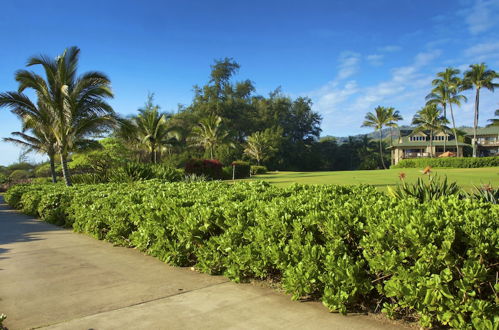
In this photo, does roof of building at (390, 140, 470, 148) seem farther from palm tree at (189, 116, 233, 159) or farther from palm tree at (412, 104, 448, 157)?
palm tree at (189, 116, 233, 159)

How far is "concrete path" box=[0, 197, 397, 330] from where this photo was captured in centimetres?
335

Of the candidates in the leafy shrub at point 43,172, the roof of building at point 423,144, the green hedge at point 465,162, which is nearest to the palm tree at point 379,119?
the roof of building at point 423,144

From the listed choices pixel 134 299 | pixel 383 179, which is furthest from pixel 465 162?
pixel 134 299

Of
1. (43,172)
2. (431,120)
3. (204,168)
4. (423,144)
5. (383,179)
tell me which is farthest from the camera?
(423,144)

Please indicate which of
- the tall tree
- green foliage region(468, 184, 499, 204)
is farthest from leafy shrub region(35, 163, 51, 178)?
green foliage region(468, 184, 499, 204)

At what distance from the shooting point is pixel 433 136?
220ft

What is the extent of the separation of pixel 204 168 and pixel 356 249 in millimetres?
25182

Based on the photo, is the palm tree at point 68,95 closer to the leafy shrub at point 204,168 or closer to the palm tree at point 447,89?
the leafy shrub at point 204,168

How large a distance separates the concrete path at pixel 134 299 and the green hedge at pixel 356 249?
0.69 ft

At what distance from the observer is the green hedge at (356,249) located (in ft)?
9.50

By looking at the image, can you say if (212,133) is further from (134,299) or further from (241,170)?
(134,299)

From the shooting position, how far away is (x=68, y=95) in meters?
13.9

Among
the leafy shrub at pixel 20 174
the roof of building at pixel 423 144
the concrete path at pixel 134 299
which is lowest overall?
the concrete path at pixel 134 299

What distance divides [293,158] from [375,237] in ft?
205
